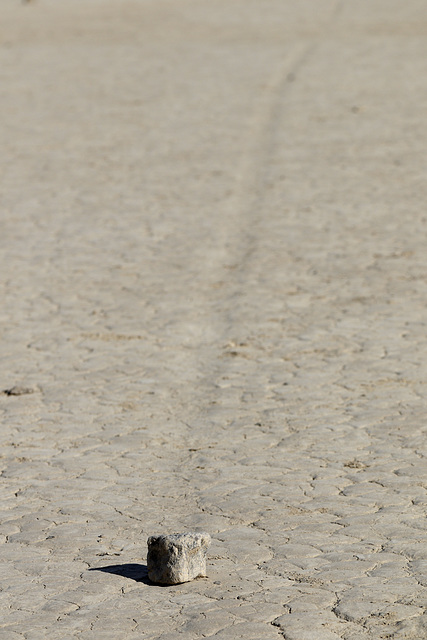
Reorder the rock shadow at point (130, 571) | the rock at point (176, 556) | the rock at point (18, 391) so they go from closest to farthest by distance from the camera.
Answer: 1. the rock at point (176, 556)
2. the rock shadow at point (130, 571)
3. the rock at point (18, 391)

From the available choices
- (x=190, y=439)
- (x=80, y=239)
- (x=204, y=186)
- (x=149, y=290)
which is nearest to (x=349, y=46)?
(x=204, y=186)

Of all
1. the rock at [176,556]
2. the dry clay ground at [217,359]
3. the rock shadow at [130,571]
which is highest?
the rock at [176,556]

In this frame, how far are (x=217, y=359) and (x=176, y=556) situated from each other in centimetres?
295

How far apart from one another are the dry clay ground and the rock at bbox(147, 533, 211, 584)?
0.17 feet

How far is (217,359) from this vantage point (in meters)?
6.84

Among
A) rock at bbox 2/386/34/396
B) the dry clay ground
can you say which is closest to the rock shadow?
the dry clay ground

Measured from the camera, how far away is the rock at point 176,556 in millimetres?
3947

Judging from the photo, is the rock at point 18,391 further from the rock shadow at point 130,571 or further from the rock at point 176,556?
the rock at point 176,556

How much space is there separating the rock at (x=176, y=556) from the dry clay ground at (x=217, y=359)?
5cm

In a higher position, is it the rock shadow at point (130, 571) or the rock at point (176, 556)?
the rock at point (176, 556)

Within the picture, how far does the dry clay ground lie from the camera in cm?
404

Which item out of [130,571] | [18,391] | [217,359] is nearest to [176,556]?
[130,571]

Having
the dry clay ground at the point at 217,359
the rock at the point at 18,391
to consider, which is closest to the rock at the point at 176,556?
the dry clay ground at the point at 217,359

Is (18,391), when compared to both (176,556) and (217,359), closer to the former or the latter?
(217,359)
